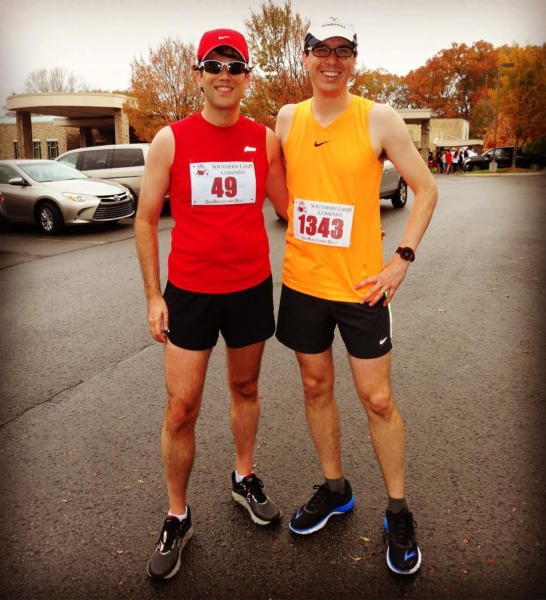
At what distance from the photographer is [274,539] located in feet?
8.12

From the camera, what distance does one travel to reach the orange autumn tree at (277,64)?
19844mm

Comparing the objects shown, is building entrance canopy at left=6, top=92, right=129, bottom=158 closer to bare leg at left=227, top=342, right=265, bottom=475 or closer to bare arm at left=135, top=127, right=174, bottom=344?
bare arm at left=135, top=127, right=174, bottom=344

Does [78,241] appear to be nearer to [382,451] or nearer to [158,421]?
[158,421]

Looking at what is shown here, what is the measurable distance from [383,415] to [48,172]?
12.3m

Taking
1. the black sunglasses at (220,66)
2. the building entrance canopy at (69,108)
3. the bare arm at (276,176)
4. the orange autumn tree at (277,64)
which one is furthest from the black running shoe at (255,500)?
the building entrance canopy at (69,108)

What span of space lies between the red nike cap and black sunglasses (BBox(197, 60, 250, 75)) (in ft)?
0.13

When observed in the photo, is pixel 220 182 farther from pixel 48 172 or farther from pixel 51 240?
pixel 48 172

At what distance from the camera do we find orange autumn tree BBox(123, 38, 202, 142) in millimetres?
25484

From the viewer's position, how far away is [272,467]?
9.96 ft

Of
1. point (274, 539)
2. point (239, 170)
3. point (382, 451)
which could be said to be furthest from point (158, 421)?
point (239, 170)

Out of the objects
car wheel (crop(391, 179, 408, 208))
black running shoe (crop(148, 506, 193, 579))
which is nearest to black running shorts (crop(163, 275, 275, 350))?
black running shoe (crop(148, 506, 193, 579))

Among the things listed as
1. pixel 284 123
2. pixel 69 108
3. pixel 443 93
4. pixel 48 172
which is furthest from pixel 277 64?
pixel 443 93

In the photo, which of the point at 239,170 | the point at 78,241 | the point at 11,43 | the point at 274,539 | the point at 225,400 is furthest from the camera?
the point at 78,241

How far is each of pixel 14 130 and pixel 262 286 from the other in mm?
39332
